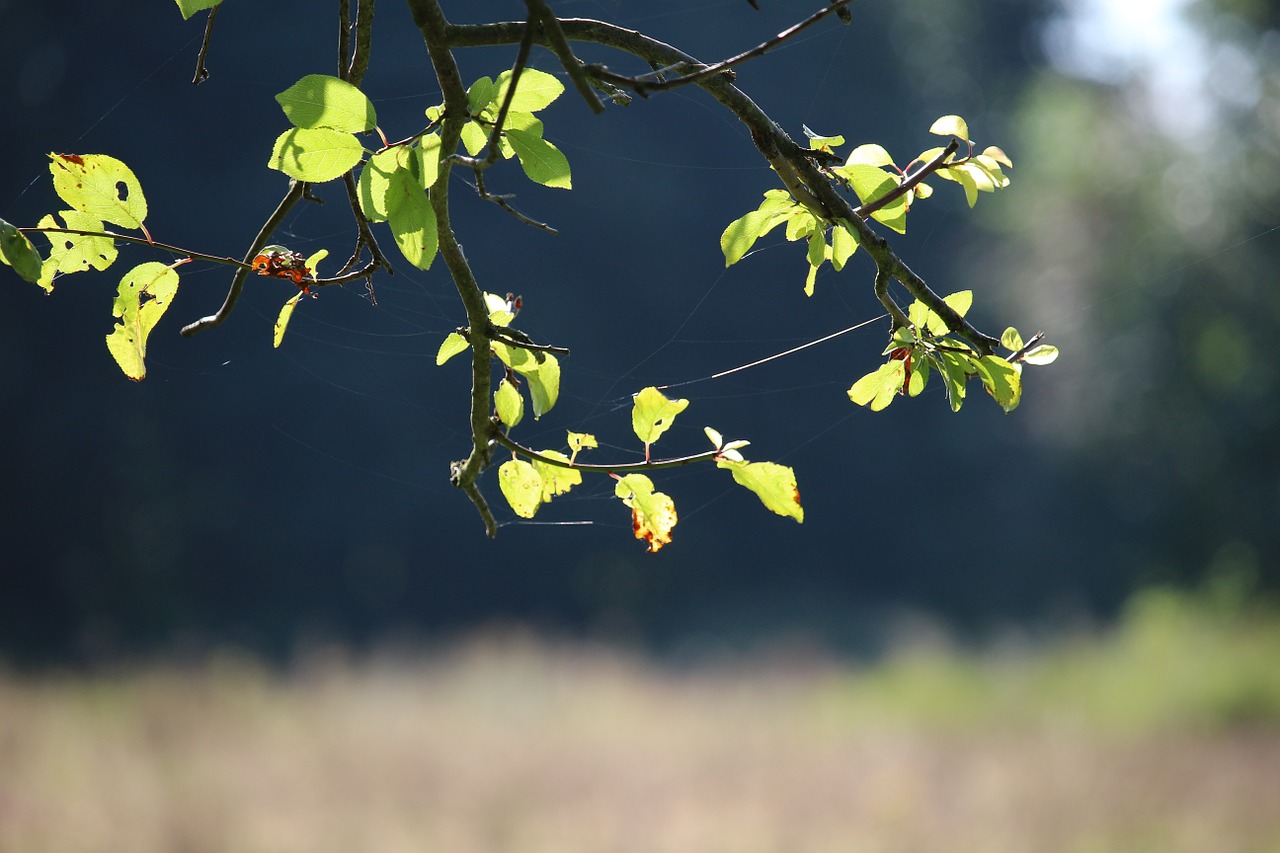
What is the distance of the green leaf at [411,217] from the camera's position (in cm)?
42

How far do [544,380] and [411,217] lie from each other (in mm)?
128

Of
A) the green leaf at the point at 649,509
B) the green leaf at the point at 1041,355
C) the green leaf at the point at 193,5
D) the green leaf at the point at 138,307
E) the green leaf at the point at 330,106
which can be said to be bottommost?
the green leaf at the point at 138,307

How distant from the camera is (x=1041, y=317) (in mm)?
6512

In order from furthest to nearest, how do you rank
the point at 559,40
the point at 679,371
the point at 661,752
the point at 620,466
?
the point at 679,371 → the point at 661,752 → the point at 620,466 → the point at 559,40

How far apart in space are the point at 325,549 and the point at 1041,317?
470 cm

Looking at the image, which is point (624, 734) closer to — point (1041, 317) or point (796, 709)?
point (796, 709)

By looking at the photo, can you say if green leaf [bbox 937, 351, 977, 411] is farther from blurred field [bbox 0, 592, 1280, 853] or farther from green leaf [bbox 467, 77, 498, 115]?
blurred field [bbox 0, 592, 1280, 853]

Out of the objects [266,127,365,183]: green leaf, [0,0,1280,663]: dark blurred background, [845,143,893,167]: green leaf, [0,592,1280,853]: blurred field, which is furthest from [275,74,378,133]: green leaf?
[0,0,1280,663]: dark blurred background

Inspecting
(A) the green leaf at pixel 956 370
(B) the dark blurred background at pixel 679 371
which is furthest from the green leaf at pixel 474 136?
(B) the dark blurred background at pixel 679 371

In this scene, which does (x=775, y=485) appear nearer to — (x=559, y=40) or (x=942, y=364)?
(x=942, y=364)

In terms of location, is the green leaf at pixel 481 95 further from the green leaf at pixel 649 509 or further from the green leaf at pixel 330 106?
the green leaf at pixel 649 509

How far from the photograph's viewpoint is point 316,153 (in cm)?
42

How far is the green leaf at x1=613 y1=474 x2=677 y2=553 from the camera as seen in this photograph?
0.50 m

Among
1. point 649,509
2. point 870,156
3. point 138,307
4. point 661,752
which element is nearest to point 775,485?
point 649,509
